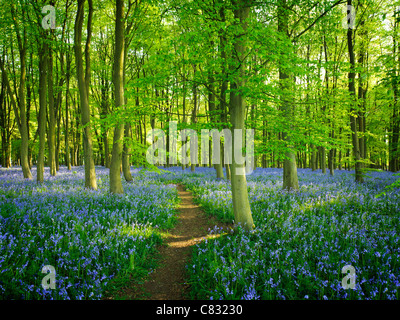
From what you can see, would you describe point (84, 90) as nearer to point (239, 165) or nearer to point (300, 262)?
point (239, 165)

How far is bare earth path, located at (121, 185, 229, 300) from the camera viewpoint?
3.97 meters

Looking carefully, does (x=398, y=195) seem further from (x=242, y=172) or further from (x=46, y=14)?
(x=46, y=14)

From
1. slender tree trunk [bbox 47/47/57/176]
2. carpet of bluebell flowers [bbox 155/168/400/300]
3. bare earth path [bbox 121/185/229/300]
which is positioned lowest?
bare earth path [bbox 121/185/229/300]

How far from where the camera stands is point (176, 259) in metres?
5.34

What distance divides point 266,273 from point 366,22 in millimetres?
17096

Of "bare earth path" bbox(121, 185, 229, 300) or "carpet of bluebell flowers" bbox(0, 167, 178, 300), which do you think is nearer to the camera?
"carpet of bluebell flowers" bbox(0, 167, 178, 300)

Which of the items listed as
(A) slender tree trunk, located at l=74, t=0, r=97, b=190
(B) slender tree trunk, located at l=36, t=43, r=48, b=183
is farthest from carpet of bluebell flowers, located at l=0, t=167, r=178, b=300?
(B) slender tree trunk, located at l=36, t=43, r=48, b=183

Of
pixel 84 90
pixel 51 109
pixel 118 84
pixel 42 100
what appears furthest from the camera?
pixel 51 109

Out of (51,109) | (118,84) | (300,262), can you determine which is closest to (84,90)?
(118,84)

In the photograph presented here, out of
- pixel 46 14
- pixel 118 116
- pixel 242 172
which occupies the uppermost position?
pixel 46 14

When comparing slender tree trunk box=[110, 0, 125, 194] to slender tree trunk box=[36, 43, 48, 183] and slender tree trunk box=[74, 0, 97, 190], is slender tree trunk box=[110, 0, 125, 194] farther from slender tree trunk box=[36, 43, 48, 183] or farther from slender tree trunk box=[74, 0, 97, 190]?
slender tree trunk box=[36, 43, 48, 183]
